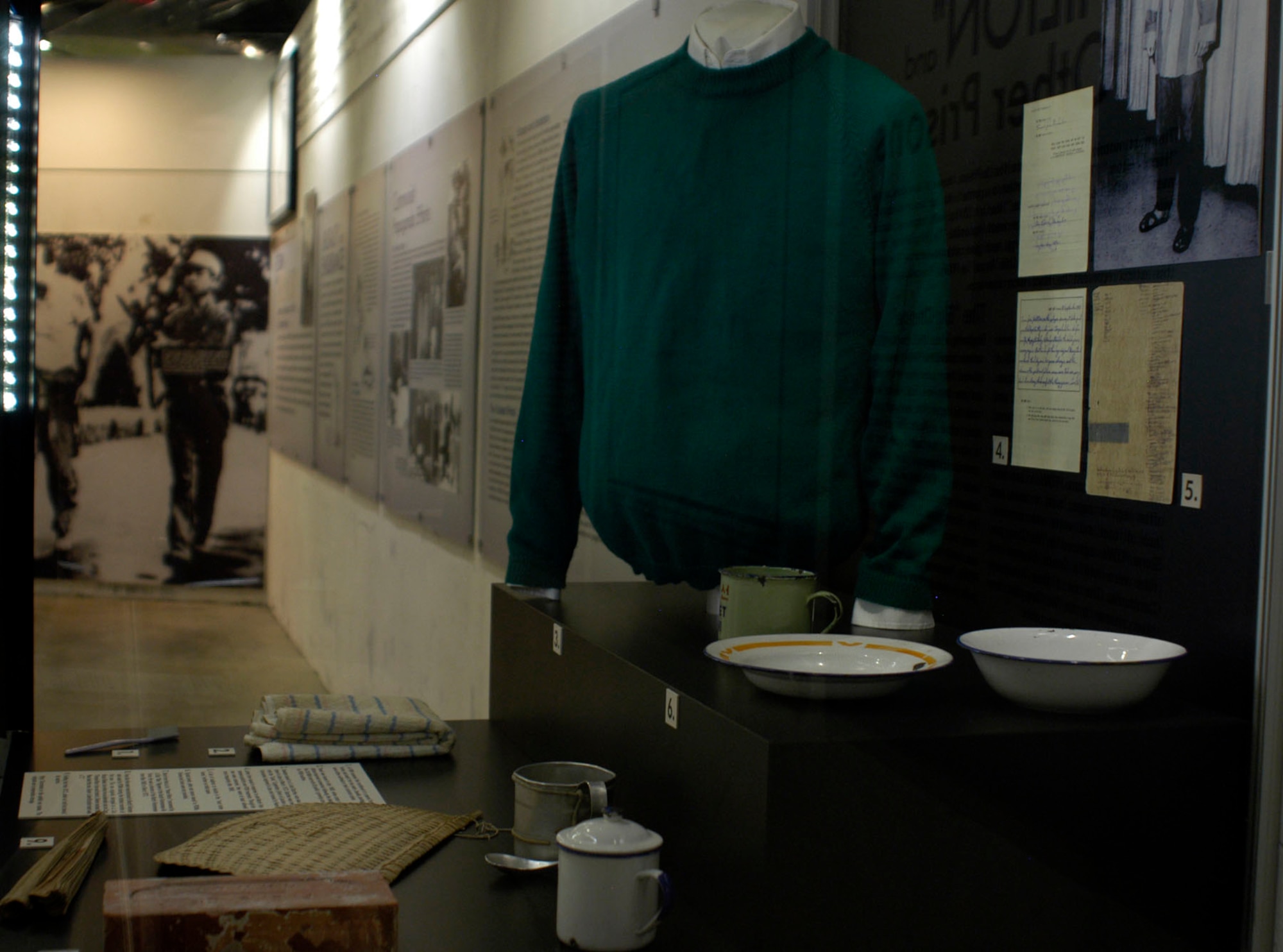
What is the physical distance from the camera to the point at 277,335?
2.08 meters

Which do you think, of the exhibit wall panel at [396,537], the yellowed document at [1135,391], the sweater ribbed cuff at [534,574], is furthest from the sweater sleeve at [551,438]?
the yellowed document at [1135,391]

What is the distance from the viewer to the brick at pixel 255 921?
97cm

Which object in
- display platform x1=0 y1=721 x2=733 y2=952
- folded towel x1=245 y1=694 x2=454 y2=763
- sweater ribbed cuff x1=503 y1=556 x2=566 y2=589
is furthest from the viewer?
sweater ribbed cuff x1=503 y1=556 x2=566 y2=589

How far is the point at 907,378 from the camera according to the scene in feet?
4.32

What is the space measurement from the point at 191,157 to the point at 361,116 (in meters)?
0.49

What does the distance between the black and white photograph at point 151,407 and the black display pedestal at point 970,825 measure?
4.13 feet

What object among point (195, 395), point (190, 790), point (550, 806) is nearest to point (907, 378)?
point (550, 806)

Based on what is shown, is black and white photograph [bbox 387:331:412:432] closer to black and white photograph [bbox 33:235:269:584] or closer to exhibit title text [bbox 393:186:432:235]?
exhibit title text [bbox 393:186:432:235]

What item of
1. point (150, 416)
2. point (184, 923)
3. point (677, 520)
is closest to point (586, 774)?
point (184, 923)

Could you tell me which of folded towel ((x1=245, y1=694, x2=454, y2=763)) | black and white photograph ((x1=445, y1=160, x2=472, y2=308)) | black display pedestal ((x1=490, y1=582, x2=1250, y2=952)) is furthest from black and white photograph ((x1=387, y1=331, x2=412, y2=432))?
black display pedestal ((x1=490, y1=582, x2=1250, y2=952))

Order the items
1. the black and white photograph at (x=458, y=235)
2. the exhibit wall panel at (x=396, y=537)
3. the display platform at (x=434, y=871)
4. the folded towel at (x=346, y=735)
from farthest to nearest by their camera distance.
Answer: the black and white photograph at (x=458, y=235)
the exhibit wall panel at (x=396, y=537)
the folded towel at (x=346, y=735)
the display platform at (x=434, y=871)

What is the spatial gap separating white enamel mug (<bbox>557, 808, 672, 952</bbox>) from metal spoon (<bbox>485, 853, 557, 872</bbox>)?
16 centimetres

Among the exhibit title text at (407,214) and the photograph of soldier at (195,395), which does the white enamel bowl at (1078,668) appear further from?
the exhibit title text at (407,214)

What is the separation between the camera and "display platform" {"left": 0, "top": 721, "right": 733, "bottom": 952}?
40.8 inches
